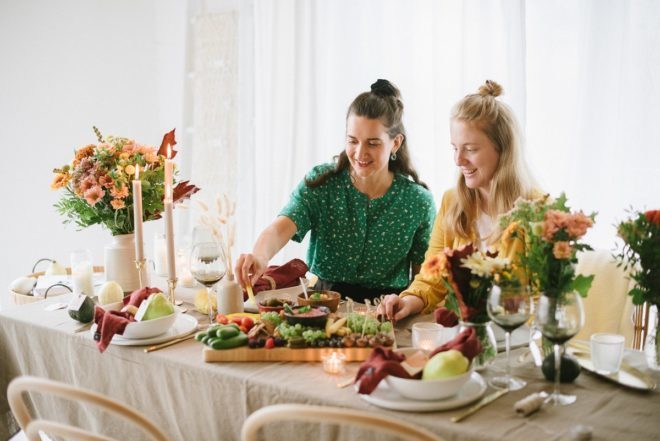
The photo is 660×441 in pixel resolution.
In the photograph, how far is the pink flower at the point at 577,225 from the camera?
48.0 inches

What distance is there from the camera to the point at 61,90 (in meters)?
4.00

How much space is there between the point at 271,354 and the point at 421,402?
0.40 meters

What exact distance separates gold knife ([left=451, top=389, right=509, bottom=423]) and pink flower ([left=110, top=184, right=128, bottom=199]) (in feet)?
4.32

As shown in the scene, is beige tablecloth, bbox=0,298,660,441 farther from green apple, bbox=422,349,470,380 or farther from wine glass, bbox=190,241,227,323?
wine glass, bbox=190,241,227,323

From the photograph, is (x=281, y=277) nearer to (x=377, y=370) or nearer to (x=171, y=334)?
(x=171, y=334)

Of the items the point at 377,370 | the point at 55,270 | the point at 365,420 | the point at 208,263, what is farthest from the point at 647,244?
the point at 55,270

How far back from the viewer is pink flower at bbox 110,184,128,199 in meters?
2.03

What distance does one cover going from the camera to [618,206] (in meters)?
2.59

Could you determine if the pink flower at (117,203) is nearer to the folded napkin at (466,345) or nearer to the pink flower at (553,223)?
the folded napkin at (466,345)

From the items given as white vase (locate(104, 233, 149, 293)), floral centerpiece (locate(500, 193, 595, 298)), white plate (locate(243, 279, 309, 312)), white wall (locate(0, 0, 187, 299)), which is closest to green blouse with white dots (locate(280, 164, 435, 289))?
white plate (locate(243, 279, 309, 312))

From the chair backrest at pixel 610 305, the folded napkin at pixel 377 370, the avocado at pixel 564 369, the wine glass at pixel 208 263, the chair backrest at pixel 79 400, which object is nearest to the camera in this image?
the chair backrest at pixel 79 400

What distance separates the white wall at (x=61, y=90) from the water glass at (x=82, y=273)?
2.07 metres

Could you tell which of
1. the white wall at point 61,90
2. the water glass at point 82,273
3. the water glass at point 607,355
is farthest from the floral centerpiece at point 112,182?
the white wall at point 61,90

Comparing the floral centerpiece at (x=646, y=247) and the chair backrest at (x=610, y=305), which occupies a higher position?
the floral centerpiece at (x=646, y=247)
